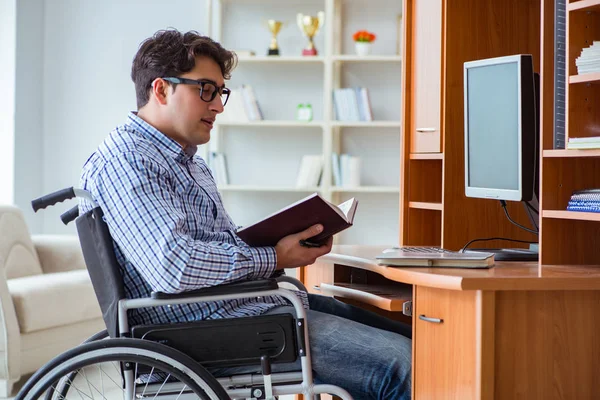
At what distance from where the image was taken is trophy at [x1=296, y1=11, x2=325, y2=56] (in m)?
5.09

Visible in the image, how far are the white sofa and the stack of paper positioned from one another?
248 cm

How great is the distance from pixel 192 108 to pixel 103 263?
47 centimetres

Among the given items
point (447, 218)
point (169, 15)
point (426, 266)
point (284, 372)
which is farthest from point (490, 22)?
point (169, 15)

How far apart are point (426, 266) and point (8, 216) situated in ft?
9.35

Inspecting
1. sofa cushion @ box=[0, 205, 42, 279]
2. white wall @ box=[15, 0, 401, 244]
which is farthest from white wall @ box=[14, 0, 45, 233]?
sofa cushion @ box=[0, 205, 42, 279]

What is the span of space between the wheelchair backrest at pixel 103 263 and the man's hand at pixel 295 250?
0.37m

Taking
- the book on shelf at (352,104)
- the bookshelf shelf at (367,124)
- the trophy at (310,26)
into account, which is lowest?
the bookshelf shelf at (367,124)

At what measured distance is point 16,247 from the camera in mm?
4074

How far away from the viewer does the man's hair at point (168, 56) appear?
197 centimetres

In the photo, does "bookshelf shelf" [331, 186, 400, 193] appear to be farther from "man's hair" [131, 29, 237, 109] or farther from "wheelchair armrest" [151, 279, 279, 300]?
"wheelchair armrest" [151, 279, 279, 300]

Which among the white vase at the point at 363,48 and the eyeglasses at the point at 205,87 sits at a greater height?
the white vase at the point at 363,48

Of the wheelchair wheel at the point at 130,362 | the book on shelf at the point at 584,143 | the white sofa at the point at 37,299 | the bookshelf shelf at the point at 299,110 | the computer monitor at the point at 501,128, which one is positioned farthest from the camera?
the bookshelf shelf at the point at 299,110

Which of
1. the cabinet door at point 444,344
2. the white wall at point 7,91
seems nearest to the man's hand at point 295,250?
the cabinet door at point 444,344

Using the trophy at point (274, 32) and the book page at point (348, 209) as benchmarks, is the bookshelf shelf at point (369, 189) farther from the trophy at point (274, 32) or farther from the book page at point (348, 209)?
the book page at point (348, 209)
